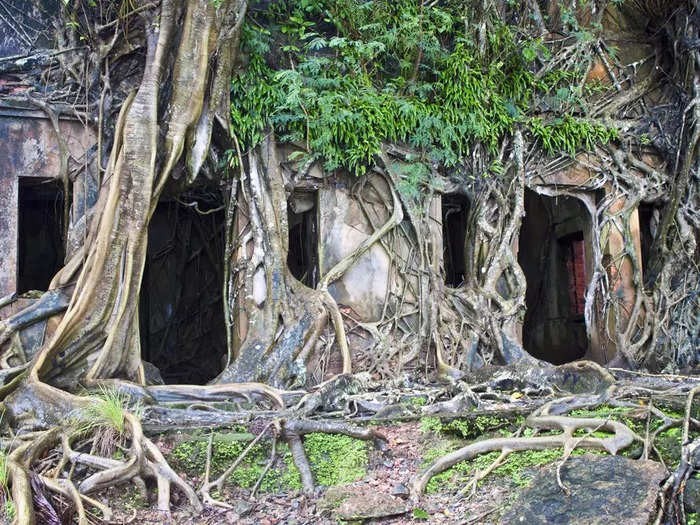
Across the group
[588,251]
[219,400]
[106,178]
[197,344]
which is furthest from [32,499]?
[588,251]

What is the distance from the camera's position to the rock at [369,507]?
4133 millimetres

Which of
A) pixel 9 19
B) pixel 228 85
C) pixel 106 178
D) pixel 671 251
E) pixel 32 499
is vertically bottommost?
pixel 32 499

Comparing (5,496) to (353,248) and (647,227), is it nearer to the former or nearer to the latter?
(353,248)

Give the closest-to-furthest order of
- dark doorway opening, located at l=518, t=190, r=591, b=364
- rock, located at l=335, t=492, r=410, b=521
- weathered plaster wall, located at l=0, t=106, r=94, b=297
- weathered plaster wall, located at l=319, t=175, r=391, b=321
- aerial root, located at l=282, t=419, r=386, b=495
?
rock, located at l=335, t=492, r=410, b=521 < aerial root, located at l=282, t=419, r=386, b=495 < weathered plaster wall, located at l=0, t=106, r=94, b=297 < weathered plaster wall, located at l=319, t=175, r=391, b=321 < dark doorway opening, located at l=518, t=190, r=591, b=364

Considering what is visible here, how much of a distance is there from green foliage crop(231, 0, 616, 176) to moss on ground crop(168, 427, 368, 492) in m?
3.15

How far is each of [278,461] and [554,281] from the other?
6.09m

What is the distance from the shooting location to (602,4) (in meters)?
8.50

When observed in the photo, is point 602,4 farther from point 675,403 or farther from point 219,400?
point 219,400

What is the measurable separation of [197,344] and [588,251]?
4876 mm

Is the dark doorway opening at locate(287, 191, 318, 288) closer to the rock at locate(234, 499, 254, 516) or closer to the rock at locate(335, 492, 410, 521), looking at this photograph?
the rock at locate(234, 499, 254, 516)

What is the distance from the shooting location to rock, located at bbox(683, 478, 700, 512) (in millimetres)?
3811

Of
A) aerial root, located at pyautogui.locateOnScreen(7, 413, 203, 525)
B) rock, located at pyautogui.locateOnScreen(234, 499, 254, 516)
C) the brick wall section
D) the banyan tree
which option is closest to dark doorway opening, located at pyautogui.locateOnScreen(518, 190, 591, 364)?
the brick wall section

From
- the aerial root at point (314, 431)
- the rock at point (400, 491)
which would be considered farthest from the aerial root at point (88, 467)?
the rock at point (400, 491)

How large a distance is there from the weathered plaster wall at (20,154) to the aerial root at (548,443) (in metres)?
4.13
